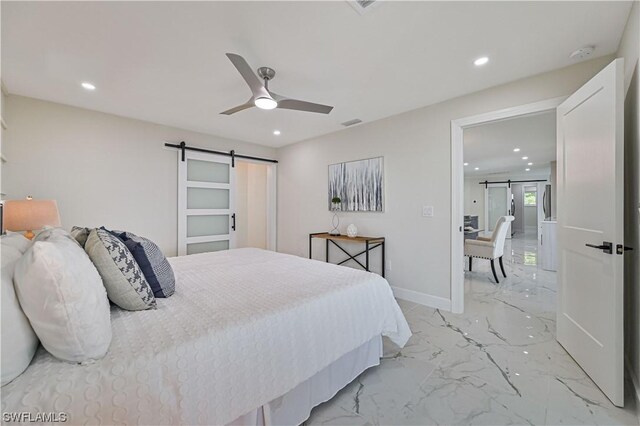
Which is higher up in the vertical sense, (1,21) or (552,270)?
(1,21)

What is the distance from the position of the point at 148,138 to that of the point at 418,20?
363cm

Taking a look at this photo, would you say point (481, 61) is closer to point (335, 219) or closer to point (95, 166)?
point (335, 219)

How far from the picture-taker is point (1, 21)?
68.7 inches

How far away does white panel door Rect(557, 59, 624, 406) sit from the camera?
5.31 ft

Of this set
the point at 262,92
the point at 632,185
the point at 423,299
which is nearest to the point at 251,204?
the point at 423,299

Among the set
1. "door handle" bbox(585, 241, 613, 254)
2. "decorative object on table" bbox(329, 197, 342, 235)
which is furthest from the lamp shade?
"door handle" bbox(585, 241, 613, 254)

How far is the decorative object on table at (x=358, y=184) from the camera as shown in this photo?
3.75 meters

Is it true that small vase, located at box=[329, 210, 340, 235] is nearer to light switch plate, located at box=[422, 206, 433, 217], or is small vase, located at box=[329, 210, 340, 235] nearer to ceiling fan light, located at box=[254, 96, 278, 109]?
light switch plate, located at box=[422, 206, 433, 217]

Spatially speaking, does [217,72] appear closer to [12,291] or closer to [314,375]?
[12,291]

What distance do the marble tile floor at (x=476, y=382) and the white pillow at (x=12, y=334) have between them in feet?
4.30

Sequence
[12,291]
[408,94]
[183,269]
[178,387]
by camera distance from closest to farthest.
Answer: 1. [12,291]
2. [178,387]
3. [183,269]
4. [408,94]

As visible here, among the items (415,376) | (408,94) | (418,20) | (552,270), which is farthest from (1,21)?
(552,270)

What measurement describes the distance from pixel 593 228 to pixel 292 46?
2492 mm

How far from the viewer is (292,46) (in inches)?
79.7
